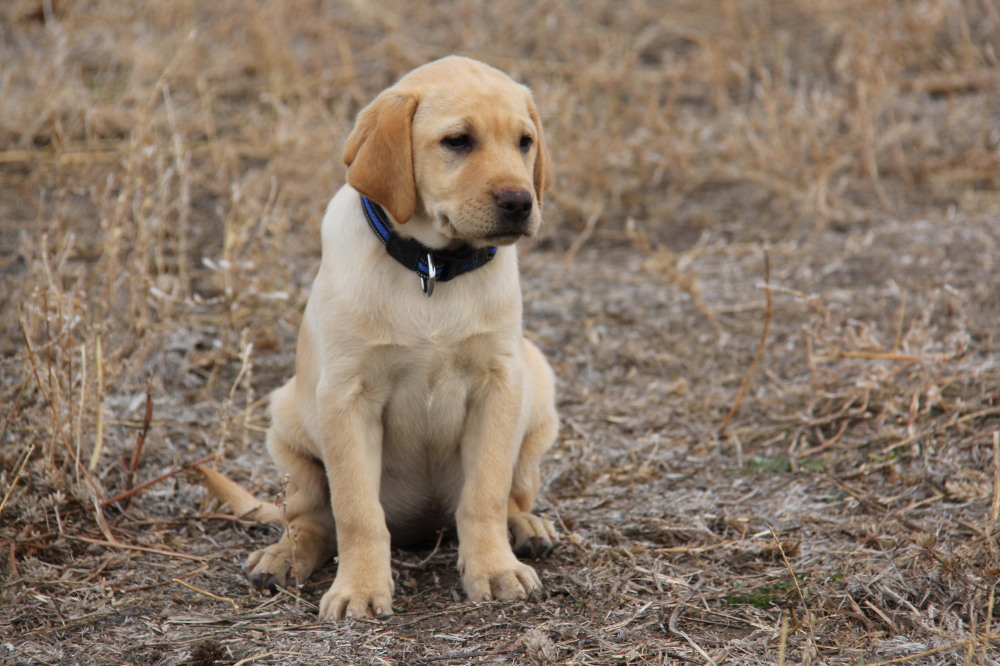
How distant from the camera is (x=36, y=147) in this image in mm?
6828

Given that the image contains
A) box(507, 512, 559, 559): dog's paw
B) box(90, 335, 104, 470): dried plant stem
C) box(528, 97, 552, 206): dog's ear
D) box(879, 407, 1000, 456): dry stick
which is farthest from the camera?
box(879, 407, 1000, 456): dry stick

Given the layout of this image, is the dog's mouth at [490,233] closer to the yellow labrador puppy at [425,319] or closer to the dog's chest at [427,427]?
the yellow labrador puppy at [425,319]

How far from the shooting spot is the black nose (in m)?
2.91

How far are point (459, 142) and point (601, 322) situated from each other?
8.39 feet

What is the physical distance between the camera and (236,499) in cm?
355

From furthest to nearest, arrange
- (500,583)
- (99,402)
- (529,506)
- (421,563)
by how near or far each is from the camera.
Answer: (99,402), (529,506), (421,563), (500,583)

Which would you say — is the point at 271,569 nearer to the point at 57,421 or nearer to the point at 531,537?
the point at 531,537

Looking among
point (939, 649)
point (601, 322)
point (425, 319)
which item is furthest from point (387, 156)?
point (601, 322)

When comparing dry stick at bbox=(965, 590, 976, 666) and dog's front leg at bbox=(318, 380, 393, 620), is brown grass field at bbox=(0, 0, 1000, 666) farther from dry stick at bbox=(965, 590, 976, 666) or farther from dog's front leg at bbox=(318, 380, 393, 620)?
dog's front leg at bbox=(318, 380, 393, 620)

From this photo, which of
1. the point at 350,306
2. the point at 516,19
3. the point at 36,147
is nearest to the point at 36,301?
the point at 350,306

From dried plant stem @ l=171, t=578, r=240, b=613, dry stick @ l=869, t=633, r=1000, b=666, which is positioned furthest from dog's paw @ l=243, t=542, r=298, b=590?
dry stick @ l=869, t=633, r=1000, b=666

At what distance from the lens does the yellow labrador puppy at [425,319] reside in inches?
118

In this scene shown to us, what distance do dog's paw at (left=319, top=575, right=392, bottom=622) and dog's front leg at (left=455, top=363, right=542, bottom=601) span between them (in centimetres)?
26

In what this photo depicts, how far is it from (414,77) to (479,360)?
0.84 m
